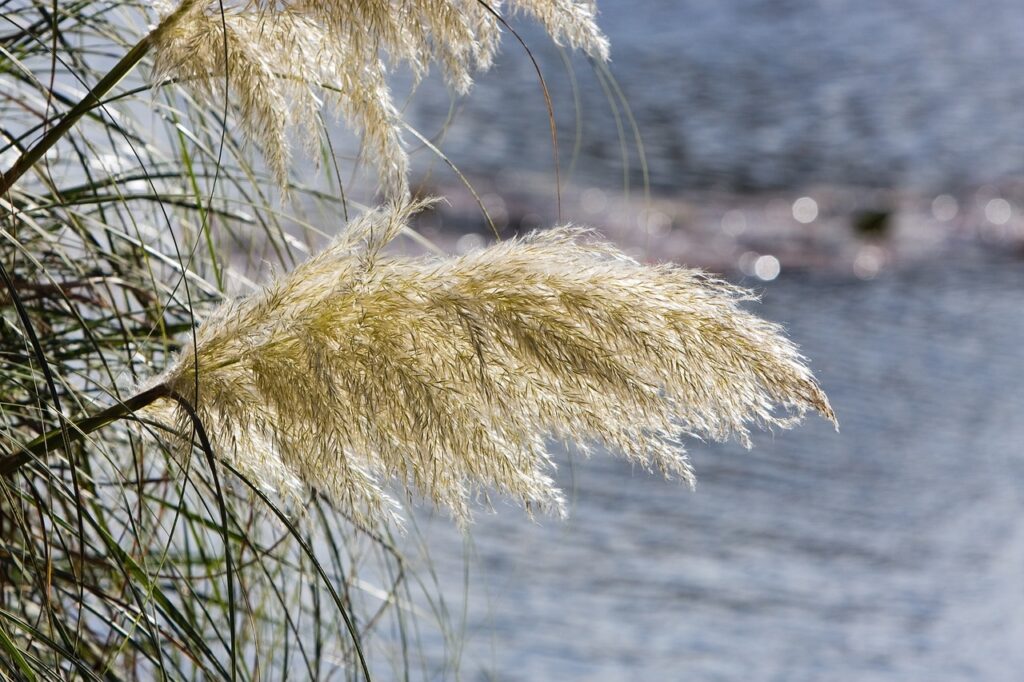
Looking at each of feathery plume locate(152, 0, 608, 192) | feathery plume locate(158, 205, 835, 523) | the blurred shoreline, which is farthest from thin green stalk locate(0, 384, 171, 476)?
the blurred shoreline

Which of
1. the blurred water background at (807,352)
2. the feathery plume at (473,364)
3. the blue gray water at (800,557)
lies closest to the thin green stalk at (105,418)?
the feathery plume at (473,364)

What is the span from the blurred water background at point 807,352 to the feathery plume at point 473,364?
1.88ft

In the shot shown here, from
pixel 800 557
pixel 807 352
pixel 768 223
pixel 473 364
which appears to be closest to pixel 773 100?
pixel 768 223

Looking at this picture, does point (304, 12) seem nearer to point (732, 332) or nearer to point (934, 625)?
point (732, 332)

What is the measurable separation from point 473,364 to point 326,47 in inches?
19.1

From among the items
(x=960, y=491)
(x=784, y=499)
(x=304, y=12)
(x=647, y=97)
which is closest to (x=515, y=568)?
(x=784, y=499)

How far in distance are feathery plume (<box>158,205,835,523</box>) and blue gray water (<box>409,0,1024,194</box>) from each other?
9.70 meters

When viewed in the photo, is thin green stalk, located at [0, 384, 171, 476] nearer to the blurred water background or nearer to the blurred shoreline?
the blurred water background

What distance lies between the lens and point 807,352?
24.3 ft

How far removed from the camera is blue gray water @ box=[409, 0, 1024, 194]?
1238 cm

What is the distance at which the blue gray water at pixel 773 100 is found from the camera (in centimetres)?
1238

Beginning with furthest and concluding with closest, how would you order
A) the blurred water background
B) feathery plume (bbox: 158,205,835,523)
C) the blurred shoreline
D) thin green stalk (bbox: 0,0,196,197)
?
the blurred shoreline
the blurred water background
thin green stalk (bbox: 0,0,196,197)
feathery plume (bbox: 158,205,835,523)

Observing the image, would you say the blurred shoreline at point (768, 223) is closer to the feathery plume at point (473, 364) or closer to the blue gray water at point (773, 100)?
the blue gray water at point (773, 100)

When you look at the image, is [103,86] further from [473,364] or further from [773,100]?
[773,100]
